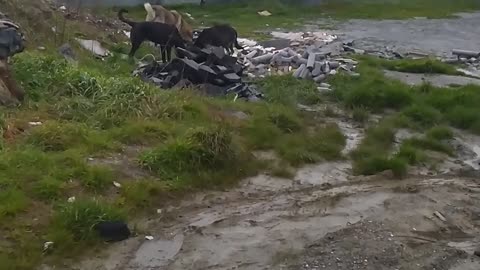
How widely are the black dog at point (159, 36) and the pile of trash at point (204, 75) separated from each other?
4.49 ft

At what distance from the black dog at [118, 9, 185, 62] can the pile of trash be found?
137 cm

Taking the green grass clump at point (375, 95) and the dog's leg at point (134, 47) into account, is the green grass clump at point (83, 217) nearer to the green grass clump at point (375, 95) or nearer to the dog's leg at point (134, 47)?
the green grass clump at point (375, 95)

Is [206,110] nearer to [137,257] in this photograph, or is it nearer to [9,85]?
[9,85]

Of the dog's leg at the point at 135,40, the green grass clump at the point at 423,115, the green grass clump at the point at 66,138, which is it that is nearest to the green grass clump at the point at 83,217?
the green grass clump at the point at 66,138

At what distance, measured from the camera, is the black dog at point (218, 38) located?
1215cm

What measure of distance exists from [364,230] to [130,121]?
2.80 meters

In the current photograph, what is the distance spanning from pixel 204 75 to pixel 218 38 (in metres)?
3.13

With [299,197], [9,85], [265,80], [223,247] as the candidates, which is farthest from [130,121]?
[265,80]

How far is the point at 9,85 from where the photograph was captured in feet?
23.4

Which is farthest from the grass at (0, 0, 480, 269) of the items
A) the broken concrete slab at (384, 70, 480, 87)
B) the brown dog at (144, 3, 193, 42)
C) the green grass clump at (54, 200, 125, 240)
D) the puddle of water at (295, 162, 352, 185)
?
the brown dog at (144, 3, 193, 42)

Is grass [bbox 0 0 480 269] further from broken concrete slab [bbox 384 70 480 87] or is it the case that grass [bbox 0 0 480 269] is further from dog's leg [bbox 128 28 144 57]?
dog's leg [bbox 128 28 144 57]

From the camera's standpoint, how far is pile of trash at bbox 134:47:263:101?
9.08 meters

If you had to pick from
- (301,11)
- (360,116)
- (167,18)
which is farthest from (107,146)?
(301,11)

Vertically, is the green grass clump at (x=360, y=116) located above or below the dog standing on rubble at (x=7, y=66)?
below
